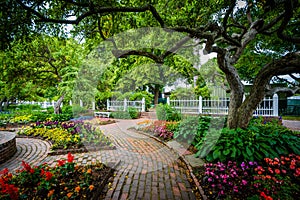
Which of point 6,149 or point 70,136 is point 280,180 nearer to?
point 70,136

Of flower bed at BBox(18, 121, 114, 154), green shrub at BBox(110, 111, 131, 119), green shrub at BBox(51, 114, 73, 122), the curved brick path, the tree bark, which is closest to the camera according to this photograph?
the tree bark

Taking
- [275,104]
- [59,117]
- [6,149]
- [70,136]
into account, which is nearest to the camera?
[6,149]

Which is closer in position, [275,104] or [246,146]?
[246,146]

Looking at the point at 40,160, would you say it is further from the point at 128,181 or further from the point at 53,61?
the point at 53,61

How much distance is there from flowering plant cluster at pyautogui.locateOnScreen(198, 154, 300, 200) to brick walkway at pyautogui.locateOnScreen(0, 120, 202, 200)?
0.40 metres

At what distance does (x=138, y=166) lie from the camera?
328 centimetres

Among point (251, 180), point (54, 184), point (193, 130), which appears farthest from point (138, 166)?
point (251, 180)

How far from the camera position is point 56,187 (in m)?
2.16

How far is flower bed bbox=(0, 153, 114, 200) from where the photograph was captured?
6.41 ft

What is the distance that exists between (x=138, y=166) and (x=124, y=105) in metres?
10.3

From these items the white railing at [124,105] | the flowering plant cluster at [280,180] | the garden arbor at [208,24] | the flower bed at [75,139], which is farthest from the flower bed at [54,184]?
the white railing at [124,105]

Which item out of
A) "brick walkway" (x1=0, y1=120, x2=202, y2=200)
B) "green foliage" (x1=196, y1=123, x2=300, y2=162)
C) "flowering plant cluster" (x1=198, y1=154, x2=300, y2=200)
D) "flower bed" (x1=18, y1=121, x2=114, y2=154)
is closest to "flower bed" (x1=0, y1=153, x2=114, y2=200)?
"brick walkway" (x1=0, y1=120, x2=202, y2=200)

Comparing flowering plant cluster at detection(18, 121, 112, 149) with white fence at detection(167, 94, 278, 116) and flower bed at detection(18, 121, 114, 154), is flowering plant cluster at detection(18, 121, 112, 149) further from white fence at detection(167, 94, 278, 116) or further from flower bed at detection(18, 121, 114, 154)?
white fence at detection(167, 94, 278, 116)

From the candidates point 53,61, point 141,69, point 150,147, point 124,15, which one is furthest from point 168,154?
point 141,69
